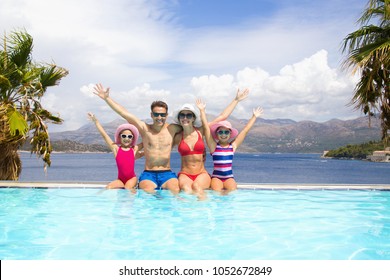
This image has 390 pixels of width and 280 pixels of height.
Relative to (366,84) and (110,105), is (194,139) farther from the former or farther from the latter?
(366,84)

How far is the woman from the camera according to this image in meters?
7.43

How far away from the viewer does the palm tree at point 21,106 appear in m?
10.9

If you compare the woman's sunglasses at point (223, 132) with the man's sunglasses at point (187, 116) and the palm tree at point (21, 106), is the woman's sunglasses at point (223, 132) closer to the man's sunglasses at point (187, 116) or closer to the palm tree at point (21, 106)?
the man's sunglasses at point (187, 116)

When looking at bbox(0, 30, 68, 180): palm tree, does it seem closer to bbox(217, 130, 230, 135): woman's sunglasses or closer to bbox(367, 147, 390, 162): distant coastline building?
bbox(217, 130, 230, 135): woman's sunglasses

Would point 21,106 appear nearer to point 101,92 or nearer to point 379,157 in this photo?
point 101,92

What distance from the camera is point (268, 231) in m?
5.18

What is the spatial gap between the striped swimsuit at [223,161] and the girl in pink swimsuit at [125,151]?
161cm

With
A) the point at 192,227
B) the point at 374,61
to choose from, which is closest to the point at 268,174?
the point at 374,61

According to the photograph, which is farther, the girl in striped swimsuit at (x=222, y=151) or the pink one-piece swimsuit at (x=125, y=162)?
the pink one-piece swimsuit at (x=125, y=162)

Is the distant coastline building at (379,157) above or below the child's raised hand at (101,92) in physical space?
below

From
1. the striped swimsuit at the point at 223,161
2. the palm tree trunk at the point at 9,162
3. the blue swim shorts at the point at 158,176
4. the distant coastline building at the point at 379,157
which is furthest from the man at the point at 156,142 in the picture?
the distant coastline building at the point at 379,157

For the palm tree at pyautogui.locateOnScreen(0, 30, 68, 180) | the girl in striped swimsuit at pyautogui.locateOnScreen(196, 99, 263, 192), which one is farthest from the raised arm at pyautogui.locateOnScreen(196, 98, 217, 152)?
the palm tree at pyautogui.locateOnScreen(0, 30, 68, 180)

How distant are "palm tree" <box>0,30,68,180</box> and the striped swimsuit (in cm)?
565
